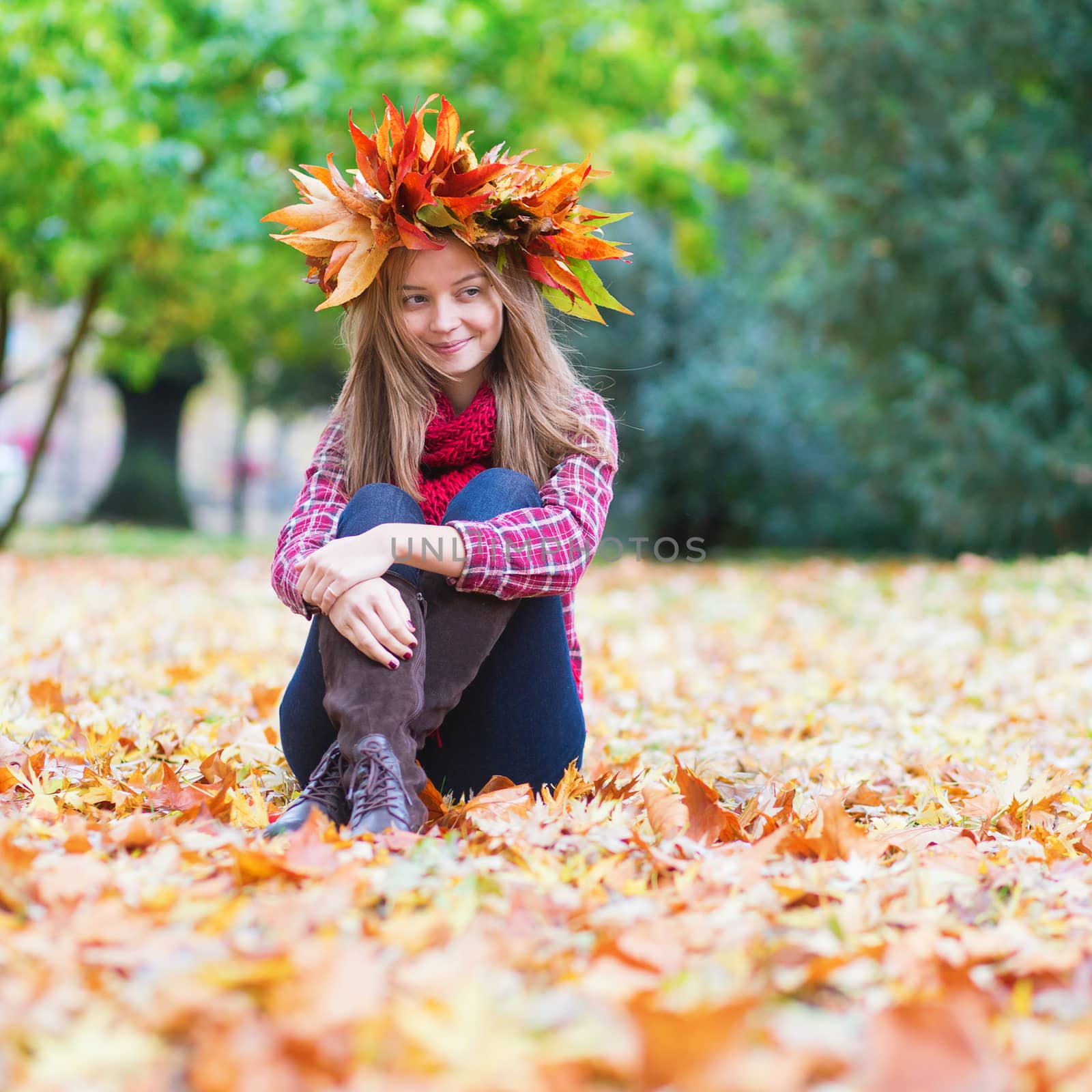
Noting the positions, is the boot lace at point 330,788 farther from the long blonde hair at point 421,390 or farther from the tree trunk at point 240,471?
the tree trunk at point 240,471

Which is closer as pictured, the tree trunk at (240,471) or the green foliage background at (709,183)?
the green foliage background at (709,183)

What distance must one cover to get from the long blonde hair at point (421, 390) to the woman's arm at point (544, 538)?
0.08 m

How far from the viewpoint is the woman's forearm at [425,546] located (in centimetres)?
174

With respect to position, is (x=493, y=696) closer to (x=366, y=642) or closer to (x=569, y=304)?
(x=366, y=642)

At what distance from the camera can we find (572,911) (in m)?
1.34

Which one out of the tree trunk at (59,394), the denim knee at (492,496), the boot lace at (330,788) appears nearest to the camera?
the boot lace at (330,788)

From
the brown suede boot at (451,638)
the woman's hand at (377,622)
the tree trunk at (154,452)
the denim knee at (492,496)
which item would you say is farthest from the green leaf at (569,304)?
the tree trunk at (154,452)

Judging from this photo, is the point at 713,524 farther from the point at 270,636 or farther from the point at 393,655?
the point at 393,655

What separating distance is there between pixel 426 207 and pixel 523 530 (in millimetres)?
628

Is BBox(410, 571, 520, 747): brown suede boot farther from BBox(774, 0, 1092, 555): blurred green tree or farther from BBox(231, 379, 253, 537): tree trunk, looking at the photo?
BBox(231, 379, 253, 537): tree trunk

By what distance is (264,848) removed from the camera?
1.44 metres

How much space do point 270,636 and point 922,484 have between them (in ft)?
21.7

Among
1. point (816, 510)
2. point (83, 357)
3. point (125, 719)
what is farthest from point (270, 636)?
point (83, 357)

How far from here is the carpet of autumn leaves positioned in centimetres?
94
